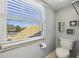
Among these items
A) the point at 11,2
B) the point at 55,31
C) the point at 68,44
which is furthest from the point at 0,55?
the point at 55,31

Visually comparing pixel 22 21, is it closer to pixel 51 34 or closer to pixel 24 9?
pixel 24 9

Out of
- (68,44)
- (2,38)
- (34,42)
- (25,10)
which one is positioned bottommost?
(68,44)

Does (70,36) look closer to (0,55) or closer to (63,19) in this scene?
(63,19)

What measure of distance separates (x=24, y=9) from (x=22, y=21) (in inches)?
10.7

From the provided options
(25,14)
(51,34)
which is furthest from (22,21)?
(51,34)

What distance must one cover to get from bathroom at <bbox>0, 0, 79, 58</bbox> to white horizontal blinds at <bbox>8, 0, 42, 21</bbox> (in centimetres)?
15

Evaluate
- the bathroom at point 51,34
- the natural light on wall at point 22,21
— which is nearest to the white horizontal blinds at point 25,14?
the natural light on wall at point 22,21

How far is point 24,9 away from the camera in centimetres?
180

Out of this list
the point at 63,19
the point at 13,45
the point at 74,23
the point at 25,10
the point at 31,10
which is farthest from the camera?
the point at 63,19

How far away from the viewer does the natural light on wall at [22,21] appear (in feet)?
4.83

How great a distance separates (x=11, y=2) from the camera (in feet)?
4.99

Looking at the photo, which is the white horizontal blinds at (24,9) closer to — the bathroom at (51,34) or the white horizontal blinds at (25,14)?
the white horizontal blinds at (25,14)

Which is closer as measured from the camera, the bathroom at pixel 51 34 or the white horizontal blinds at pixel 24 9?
the bathroom at pixel 51 34

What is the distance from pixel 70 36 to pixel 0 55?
2.41 metres
